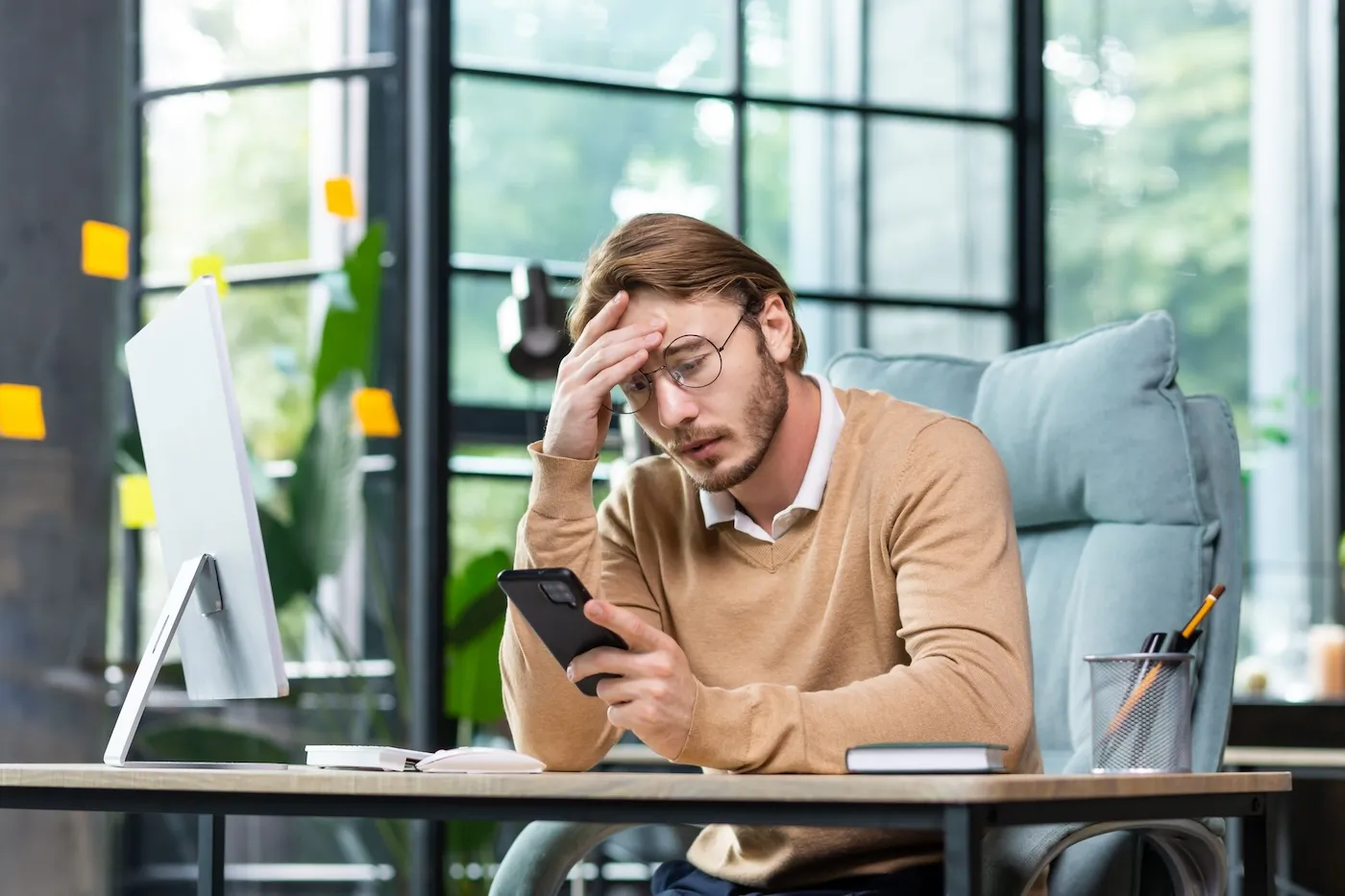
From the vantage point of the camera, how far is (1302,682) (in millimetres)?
4688

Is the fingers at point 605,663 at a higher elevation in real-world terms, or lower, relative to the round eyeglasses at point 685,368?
lower

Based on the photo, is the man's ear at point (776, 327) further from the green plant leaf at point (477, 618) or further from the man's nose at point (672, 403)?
the green plant leaf at point (477, 618)

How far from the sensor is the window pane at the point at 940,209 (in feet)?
14.9

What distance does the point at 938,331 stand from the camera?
457cm

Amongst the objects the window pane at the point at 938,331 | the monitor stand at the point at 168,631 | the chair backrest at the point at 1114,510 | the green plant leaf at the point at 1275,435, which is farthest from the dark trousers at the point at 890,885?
the green plant leaf at the point at 1275,435

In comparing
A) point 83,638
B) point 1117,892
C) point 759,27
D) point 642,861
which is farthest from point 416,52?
point 1117,892

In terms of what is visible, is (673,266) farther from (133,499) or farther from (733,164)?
(733,164)

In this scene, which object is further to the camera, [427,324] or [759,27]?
[759,27]

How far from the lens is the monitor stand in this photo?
1449 millimetres

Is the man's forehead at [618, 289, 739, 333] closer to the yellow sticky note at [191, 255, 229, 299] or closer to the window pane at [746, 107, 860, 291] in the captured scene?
the yellow sticky note at [191, 255, 229, 299]

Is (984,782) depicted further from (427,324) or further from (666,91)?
(666,91)

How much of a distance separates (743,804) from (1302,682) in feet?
13.4

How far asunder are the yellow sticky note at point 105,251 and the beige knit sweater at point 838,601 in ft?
7.42

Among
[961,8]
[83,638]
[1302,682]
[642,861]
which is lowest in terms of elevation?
[642,861]
